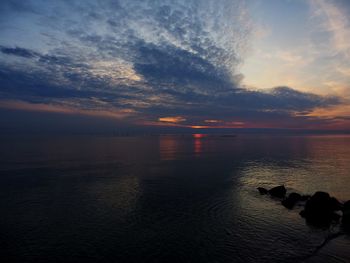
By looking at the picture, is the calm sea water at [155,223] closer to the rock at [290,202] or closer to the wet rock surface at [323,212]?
the rock at [290,202]

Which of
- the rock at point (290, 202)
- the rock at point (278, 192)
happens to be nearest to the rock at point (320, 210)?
the rock at point (290, 202)

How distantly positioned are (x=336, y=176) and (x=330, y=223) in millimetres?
36122

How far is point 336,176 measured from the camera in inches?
2397

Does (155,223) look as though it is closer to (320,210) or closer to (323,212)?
(320,210)

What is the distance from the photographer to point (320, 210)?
109 feet

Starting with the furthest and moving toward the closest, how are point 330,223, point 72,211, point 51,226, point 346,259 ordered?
1. point 72,211
2. point 330,223
3. point 51,226
4. point 346,259

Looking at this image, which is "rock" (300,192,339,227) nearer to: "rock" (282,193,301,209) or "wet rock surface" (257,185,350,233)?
"wet rock surface" (257,185,350,233)

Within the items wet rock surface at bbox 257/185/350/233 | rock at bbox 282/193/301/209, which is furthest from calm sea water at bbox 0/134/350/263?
wet rock surface at bbox 257/185/350/233

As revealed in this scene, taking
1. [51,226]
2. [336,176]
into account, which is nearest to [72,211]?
→ [51,226]

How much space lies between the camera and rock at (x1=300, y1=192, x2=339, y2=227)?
31.8m

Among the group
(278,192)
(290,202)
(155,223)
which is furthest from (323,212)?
(155,223)

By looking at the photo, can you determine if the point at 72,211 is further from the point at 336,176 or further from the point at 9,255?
the point at 336,176

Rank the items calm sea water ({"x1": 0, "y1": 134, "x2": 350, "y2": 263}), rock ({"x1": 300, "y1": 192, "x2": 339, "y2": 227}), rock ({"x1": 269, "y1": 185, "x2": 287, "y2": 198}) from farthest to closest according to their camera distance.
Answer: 1. rock ({"x1": 269, "y1": 185, "x2": 287, "y2": 198})
2. rock ({"x1": 300, "y1": 192, "x2": 339, "y2": 227})
3. calm sea water ({"x1": 0, "y1": 134, "x2": 350, "y2": 263})

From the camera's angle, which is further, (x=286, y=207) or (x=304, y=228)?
(x=286, y=207)
